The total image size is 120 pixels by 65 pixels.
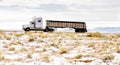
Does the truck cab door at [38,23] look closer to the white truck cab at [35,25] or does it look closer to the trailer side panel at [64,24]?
the white truck cab at [35,25]

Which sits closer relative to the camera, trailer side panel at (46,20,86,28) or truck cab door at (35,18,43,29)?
truck cab door at (35,18,43,29)

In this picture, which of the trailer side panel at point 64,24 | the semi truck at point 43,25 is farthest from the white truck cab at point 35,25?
the trailer side panel at point 64,24

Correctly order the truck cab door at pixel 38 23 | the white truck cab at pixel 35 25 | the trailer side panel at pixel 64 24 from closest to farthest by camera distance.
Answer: the white truck cab at pixel 35 25, the truck cab door at pixel 38 23, the trailer side panel at pixel 64 24

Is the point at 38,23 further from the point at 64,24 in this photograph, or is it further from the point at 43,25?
the point at 64,24

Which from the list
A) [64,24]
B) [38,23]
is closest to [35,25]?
[38,23]

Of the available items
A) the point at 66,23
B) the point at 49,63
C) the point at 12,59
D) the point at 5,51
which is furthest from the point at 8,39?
the point at 66,23

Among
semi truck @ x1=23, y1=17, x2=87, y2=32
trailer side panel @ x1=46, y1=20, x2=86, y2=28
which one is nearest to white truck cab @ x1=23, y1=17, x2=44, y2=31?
semi truck @ x1=23, y1=17, x2=87, y2=32

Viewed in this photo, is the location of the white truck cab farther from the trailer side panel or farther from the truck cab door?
the trailer side panel

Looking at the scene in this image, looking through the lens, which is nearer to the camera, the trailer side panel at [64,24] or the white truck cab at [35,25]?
the white truck cab at [35,25]

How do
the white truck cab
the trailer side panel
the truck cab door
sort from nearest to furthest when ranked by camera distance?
the white truck cab, the truck cab door, the trailer side panel

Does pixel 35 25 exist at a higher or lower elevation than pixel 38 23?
lower

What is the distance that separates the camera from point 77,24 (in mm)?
53719

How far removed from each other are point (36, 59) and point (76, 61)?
196cm

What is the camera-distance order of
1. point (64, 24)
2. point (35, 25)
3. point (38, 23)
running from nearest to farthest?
point (35, 25) → point (38, 23) → point (64, 24)
